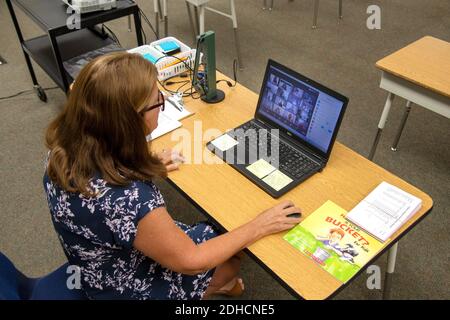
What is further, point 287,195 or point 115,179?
point 287,195

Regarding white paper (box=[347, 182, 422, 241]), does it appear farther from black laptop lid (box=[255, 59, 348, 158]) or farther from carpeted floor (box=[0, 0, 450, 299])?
carpeted floor (box=[0, 0, 450, 299])

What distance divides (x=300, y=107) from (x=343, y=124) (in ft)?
4.76

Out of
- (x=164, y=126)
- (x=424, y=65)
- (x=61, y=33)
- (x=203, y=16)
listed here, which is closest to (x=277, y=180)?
(x=164, y=126)

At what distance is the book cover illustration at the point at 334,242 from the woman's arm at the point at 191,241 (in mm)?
46

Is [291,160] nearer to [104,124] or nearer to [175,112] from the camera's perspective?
[175,112]

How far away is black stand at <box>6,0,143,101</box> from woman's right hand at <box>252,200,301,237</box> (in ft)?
4.92

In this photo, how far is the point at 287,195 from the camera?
49.4 inches

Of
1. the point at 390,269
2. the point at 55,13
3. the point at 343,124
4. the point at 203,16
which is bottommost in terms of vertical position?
the point at 343,124

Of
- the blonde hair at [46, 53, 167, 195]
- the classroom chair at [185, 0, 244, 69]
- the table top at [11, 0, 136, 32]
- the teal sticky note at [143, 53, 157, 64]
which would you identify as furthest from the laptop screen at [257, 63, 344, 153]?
the classroom chair at [185, 0, 244, 69]

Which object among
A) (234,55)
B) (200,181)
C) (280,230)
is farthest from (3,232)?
(234,55)

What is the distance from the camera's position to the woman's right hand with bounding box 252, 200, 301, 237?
114cm

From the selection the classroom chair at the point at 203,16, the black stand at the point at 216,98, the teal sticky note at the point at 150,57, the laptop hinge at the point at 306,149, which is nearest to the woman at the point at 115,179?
the laptop hinge at the point at 306,149

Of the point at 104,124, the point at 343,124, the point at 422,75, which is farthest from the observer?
the point at 343,124
